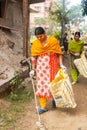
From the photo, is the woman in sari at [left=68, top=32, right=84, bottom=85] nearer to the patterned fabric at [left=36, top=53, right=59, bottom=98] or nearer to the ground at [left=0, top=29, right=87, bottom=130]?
the ground at [left=0, top=29, right=87, bottom=130]

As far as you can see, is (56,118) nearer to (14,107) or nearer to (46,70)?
(46,70)

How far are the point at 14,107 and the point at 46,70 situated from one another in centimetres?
107

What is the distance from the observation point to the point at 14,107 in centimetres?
661

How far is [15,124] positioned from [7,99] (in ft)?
4.23

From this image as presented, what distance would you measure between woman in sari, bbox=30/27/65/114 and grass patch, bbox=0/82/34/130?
0.50m

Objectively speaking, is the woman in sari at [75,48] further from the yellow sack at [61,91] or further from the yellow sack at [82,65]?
the yellow sack at [61,91]

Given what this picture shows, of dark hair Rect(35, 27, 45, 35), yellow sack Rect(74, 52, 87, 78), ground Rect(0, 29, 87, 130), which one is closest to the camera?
ground Rect(0, 29, 87, 130)

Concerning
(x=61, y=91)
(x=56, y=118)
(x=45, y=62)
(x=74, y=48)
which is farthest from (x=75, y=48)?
(x=56, y=118)

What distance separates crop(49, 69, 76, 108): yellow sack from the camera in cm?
595

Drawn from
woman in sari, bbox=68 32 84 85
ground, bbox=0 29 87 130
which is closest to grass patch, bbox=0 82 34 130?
ground, bbox=0 29 87 130

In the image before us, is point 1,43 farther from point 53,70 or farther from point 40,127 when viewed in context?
point 40,127

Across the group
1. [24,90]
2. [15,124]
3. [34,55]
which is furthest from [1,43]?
[15,124]

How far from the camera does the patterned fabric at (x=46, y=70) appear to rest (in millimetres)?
6180

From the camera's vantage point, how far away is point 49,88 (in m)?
6.07
